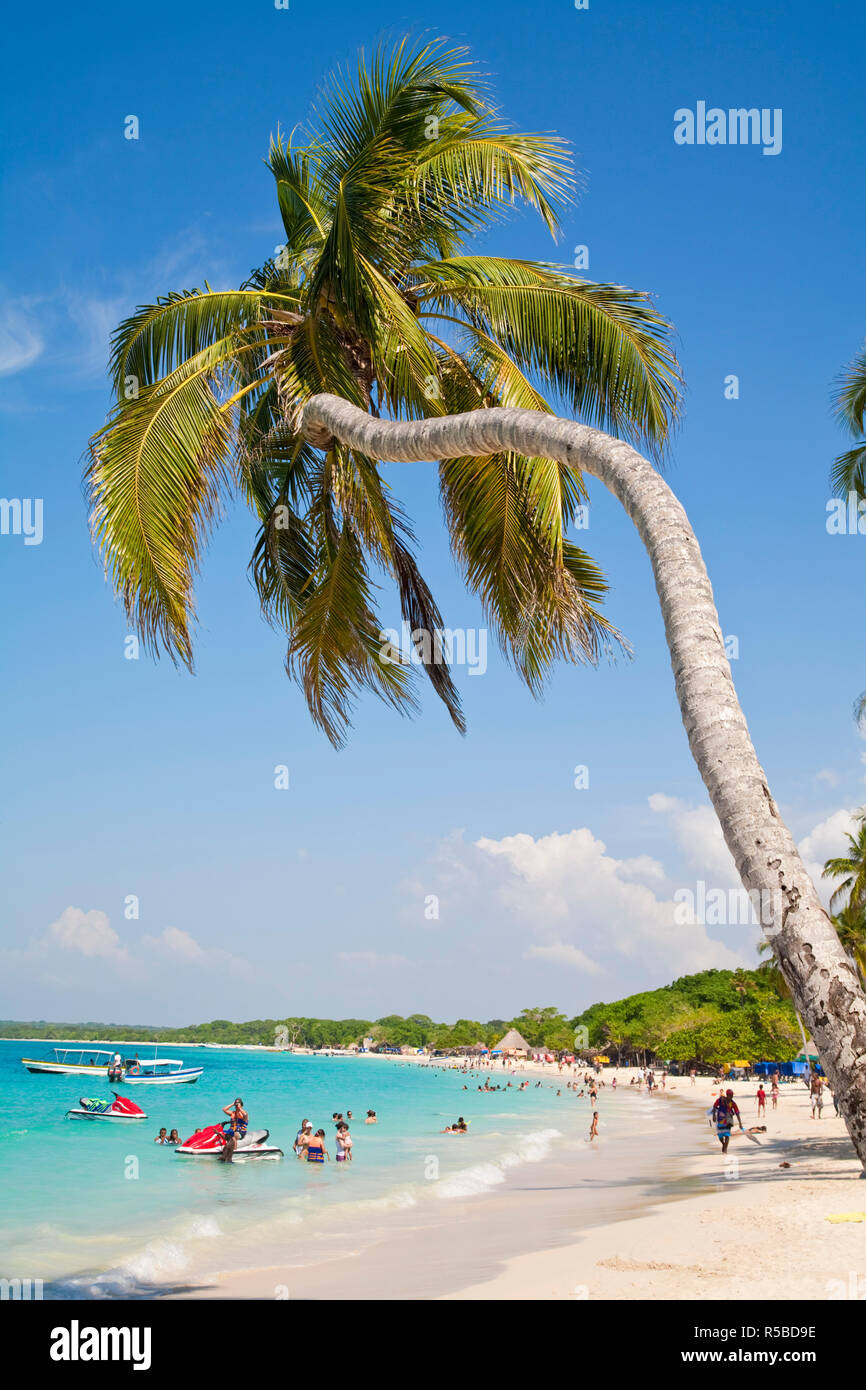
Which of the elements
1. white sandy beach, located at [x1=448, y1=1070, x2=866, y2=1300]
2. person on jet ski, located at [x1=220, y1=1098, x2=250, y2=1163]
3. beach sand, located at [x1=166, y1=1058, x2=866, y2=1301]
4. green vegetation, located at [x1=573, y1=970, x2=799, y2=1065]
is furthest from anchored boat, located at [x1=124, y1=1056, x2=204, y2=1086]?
white sandy beach, located at [x1=448, y1=1070, x2=866, y2=1300]

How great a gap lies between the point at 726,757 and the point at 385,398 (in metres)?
5.45

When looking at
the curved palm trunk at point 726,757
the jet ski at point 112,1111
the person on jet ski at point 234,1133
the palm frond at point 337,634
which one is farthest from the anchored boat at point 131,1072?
the curved palm trunk at point 726,757

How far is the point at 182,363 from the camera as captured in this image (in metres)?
7.37

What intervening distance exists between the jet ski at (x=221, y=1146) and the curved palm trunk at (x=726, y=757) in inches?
942

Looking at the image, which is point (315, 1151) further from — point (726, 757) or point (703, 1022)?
point (703, 1022)

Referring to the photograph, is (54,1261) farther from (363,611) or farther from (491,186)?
(491,186)

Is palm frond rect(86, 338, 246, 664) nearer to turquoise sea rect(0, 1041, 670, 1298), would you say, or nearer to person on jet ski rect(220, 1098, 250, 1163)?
turquoise sea rect(0, 1041, 670, 1298)

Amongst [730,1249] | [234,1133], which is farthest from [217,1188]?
[730,1249]

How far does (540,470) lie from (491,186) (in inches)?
83.4

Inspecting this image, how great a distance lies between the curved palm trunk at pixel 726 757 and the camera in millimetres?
2547

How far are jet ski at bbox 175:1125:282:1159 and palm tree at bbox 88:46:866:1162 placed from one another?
20034 mm

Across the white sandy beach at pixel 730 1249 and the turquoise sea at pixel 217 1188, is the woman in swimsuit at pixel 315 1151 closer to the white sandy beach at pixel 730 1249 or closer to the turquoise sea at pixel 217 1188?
the turquoise sea at pixel 217 1188

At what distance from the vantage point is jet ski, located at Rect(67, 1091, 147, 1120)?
39.7 metres
